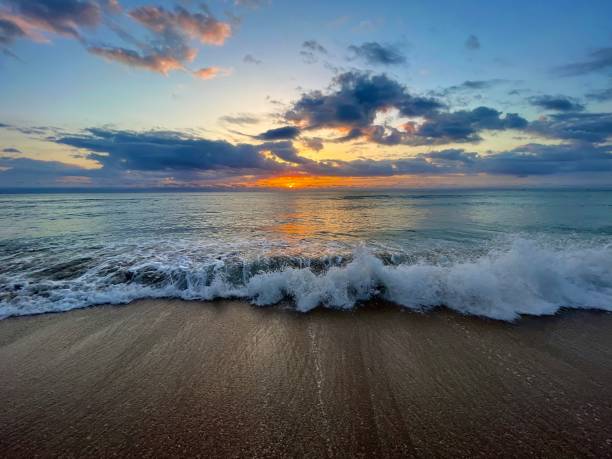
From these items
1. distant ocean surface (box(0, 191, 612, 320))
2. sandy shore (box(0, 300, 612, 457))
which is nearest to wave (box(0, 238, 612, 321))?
distant ocean surface (box(0, 191, 612, 320))

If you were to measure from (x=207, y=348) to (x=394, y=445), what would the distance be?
3.18 meters

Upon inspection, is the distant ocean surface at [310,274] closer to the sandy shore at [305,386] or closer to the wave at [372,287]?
the wave at [372,287]

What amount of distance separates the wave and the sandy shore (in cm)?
70

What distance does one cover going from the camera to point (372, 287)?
6.90 meters

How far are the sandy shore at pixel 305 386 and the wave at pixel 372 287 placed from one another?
70 centimetres

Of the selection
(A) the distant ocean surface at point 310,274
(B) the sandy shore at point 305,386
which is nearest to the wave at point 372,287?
(A) the distant ocean surface at point 310,274

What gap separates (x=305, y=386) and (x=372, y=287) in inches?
144

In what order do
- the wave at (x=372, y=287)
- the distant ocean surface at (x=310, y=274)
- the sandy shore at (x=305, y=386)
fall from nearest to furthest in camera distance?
the sandy shore at (x=305, y=386), the wave at (x=372, y=287), the distant ocean surface at (x=310, y=274)

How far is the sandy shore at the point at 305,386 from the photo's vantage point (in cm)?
291

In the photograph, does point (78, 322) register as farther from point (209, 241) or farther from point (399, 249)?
point (399, 249)

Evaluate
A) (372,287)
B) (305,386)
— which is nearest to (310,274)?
(372,287)

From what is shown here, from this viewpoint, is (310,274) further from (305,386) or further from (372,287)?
(305,386)

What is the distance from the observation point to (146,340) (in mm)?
4941

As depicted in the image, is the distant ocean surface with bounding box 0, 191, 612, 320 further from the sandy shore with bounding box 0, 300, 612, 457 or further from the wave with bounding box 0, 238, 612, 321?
the sandy shore with bounding box 0, 300, 612, 457
